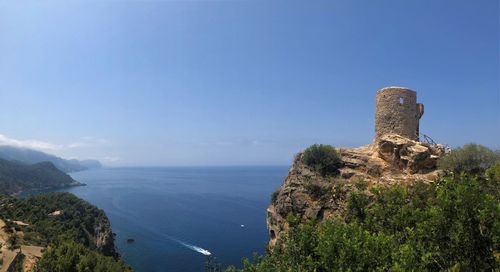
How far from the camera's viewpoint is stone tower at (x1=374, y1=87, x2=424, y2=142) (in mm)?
29750

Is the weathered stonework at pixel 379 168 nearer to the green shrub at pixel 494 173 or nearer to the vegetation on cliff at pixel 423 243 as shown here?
the green shrub at pixel 494 173

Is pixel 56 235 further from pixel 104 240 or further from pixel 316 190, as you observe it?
pixel 316 190

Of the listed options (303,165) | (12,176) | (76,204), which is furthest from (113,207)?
(303,165)

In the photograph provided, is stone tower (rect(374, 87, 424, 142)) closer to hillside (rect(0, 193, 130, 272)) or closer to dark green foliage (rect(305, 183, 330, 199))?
dark green foliage (rect(305, 183, 330, 199))

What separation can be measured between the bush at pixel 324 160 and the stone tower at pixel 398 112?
16.7 feet

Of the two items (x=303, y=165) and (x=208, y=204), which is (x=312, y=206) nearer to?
(x=303, y=165)

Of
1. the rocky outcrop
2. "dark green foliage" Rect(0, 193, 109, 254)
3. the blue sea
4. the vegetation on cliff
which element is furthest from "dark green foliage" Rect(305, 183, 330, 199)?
the rocky outcrop

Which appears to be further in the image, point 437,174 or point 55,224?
point 55,224

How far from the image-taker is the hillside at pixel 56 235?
28047 millimetres

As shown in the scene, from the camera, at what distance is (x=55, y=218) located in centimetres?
7406

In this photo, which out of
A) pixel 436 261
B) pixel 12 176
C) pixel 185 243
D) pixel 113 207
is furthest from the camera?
pixel 12 176

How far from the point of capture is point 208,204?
459 feet

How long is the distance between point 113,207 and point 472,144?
447ft

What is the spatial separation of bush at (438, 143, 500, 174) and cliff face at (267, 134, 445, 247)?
5.11ft
